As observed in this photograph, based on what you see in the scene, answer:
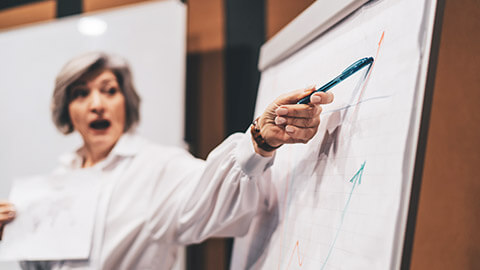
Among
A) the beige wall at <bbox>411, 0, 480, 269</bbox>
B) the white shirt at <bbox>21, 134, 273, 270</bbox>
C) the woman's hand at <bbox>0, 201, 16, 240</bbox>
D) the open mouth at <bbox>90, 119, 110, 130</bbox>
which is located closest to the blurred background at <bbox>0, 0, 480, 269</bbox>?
the beige wall at <bbox>411, 0, 480, 269</bbox>

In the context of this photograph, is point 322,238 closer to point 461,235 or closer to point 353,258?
point 353,258

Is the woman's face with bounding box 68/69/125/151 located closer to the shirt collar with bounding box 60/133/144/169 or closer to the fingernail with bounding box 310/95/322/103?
the shirt collar with bounding box 60/133/144/169

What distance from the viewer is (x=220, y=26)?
118 cm

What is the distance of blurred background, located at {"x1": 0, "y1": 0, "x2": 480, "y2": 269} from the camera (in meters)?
0.83

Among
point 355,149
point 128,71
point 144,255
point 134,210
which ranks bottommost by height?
point 144,255

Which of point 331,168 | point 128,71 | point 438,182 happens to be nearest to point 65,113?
point 128,71

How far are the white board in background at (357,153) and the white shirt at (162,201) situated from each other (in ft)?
0.27

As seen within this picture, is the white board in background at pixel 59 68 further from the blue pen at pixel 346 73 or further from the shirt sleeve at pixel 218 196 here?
the blue pen at pixel 346 73

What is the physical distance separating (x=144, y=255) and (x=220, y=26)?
71 cm

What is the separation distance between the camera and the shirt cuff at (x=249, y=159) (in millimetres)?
619

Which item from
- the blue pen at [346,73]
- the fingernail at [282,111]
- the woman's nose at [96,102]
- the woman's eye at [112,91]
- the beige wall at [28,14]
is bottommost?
the woman's nose at [96,102]

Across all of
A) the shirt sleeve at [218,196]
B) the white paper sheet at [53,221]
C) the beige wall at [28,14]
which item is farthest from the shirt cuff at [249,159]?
the beige wall at [28,14]

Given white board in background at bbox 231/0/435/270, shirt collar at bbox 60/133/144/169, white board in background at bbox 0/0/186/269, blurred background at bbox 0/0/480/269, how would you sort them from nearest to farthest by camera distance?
white board in background at bbox 231/0/435/270, blurred background at bbox 0/0/480/269, shirt collar at bbox 60/133/144/169, white board in background at bbox 0/0/186/269

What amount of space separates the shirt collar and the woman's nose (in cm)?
9
